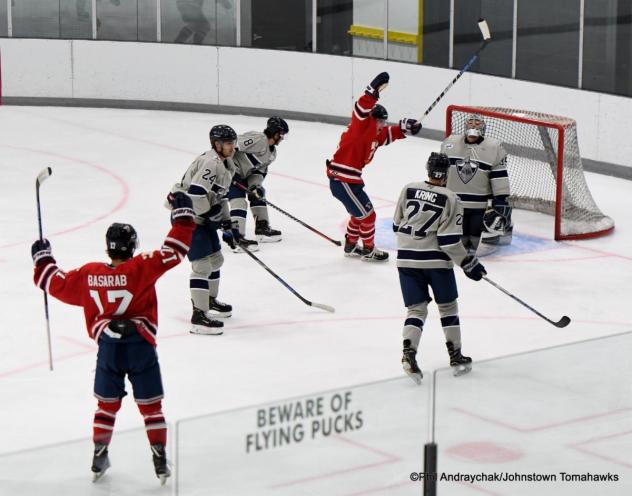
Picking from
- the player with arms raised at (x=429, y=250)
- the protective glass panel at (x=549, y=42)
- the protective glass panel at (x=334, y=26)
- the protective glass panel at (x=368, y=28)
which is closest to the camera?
the player with arms raised at (x=429, y=250)

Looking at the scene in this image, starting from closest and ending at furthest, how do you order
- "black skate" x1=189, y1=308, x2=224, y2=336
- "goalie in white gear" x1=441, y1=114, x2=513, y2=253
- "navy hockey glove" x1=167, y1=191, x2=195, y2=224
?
"navy hockey glove" x1=167, y1=191, x2=195, y2=224 → "black skate" x1=189, y1=308, x2=224, y2=336 → "goalie in white gear" x1=441, y1=114, x2=513, y2=253

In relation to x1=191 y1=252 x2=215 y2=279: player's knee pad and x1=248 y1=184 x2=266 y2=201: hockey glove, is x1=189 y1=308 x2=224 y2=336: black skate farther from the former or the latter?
x1=248 y1=184 x2=266 y2=201: hockey glove

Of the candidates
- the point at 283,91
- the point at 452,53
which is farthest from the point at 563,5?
the point at 283,91

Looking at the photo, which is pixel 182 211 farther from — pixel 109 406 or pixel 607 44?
pixel 607 44

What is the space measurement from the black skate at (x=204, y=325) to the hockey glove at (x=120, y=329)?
206 centimetres

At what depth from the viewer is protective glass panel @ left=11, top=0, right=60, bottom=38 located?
1432 cm

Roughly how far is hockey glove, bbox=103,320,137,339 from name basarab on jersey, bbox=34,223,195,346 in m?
0.02

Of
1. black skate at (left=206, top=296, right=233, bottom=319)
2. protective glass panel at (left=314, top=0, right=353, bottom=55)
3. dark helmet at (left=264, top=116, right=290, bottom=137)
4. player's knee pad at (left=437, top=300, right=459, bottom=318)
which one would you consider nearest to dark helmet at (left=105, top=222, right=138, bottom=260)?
player's knee pad at (left=437, top=300, right=459, bottom=318)

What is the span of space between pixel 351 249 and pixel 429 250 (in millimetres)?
2524

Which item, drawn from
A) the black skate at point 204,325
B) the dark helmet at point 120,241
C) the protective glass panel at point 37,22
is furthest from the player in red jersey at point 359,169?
the protective glass panel at point 37,22

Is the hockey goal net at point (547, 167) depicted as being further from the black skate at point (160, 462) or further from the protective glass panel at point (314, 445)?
the black skate at point (160, 462)

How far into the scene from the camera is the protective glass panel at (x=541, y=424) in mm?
4055

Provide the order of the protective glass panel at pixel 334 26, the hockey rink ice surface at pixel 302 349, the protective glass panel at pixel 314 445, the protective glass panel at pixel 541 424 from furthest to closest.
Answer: the protective glass panel at pixel 334 26 < the protective glass panel at pixel 541 424 < the hockey rink ice surface at pixel 302 349 < the protective glass panel at pixel 314 445

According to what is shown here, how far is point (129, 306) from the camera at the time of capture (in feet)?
16.5
